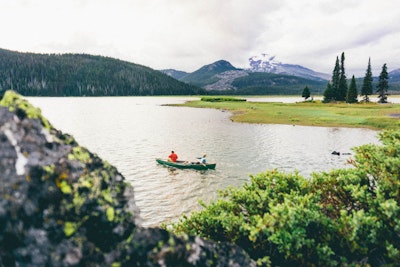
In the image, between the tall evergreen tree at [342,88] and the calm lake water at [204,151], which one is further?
the tall evergreen tree at [342,88]

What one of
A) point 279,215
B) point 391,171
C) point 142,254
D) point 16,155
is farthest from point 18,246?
point 391,171

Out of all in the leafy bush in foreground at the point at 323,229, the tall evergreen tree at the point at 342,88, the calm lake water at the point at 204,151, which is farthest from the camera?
the tall evergreen tree at the point at 342,88

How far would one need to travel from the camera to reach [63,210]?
461cm

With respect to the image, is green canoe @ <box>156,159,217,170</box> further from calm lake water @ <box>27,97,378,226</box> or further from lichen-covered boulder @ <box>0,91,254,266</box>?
lichen-covered boulder @ <box>0,91,254,266</box>

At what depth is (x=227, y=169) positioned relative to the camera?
3456 cm

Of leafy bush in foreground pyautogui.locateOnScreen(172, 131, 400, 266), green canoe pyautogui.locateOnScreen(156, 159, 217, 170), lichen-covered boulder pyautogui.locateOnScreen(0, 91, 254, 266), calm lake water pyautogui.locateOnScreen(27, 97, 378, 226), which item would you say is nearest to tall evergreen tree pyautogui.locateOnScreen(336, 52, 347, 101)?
calm lake water pyautogui.locateOnScreen(27, 97, 378, 226)

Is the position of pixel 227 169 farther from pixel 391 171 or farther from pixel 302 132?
pixel 302 132

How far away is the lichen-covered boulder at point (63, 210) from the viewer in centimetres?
438

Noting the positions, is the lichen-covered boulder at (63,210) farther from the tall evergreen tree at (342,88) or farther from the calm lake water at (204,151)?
the tall evergreen tree at (342,88)

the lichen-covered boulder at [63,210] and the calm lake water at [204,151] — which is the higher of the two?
the lichen-covered boulder at [63,210]

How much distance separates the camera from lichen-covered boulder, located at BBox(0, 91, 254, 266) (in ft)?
14.4

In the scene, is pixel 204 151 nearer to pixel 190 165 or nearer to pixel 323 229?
pixel 190 165

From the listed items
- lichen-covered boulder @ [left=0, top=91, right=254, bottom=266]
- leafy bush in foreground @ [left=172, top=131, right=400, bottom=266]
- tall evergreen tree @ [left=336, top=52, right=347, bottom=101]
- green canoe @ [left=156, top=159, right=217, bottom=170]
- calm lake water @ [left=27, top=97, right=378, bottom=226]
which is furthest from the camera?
tall evergreen tree @ [left=336, top=52, right=347, bottom=101]

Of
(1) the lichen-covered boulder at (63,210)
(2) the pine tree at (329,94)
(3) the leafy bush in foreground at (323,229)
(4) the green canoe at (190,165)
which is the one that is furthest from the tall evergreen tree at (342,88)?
(1) the lichen-covered boulder at (63,210)
